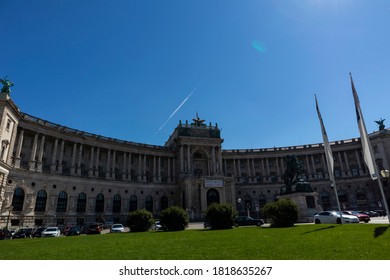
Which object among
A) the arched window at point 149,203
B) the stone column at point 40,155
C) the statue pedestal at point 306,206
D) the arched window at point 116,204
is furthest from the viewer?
the arched window at point 149,203

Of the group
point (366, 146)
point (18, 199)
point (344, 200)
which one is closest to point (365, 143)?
point (366, 146)

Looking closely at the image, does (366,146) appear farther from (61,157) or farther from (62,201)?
(61,157)

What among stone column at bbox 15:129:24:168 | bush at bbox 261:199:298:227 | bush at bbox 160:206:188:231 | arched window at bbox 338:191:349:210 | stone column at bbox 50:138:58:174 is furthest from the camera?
arched window at bbox 338:191:349:210

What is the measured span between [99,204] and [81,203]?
393 centimetres

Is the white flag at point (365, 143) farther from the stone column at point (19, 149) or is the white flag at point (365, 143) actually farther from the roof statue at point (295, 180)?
the stone column at point (19, 149)

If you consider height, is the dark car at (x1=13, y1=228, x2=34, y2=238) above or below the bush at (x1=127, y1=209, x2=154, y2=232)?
below

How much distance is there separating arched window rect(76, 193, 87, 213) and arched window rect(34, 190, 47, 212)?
6.44 metres

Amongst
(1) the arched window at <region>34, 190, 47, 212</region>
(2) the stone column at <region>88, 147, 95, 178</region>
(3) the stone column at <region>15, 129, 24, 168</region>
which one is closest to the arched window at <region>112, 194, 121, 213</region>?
(2) the stone column at <region>88, 147, 95, 178</region>

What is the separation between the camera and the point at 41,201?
4725 cm

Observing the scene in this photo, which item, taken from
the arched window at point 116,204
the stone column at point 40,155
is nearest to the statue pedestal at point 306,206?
the arched window at point 116,204

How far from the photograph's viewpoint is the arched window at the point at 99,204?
55.2 m

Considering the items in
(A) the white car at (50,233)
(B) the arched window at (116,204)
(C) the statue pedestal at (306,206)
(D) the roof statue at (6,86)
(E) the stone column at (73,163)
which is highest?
(D) the roof statue at (6,86)

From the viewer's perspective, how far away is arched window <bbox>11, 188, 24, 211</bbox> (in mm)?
42966

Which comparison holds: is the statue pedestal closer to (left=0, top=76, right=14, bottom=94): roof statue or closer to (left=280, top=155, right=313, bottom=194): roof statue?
(left=280, top=155, right=313, bottom=194): roof statue
